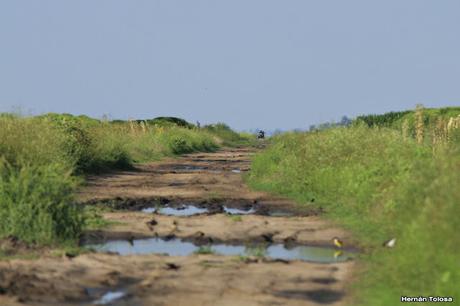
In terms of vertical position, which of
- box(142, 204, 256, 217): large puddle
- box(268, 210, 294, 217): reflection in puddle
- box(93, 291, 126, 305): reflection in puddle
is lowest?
box(93, 291, 126, 305): reflection in puddle

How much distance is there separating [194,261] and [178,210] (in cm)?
801

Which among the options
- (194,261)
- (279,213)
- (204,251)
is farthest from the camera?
(279,213)

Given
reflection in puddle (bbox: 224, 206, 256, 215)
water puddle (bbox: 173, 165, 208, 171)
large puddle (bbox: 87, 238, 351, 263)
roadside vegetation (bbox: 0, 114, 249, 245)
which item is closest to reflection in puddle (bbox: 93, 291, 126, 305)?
large puddle (bbox: 87, 238, 351, 263)

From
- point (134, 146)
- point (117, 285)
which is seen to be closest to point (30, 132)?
point (117, 285)

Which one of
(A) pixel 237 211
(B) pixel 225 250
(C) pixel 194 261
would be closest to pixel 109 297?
(C) pixel 194 261

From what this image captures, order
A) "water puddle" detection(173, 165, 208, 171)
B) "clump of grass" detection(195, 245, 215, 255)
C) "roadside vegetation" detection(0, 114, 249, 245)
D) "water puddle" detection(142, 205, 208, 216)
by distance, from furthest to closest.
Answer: "water puddle" detection(173, 165, 208, 171) < "water puddle" detection(142, 205, 208, 216) < "roadside vegetation" detection(0, 114, 249, 245) < "clump of grass" detection(195, 245, 215, 255)

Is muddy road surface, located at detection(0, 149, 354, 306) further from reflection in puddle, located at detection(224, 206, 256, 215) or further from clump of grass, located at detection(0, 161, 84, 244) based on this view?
clump of grass, located at detection(0, 161, 84, 244)

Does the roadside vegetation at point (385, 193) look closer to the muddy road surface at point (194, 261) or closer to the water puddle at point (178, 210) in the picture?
the muddy road surface at point (194, 261)

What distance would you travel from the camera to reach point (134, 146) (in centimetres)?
4178

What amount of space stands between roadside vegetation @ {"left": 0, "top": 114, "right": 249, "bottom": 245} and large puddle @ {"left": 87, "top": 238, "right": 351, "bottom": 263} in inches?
29.1

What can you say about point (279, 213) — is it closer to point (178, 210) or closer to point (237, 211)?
point (237, 211)

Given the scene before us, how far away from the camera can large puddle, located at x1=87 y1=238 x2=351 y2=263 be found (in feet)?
43.8

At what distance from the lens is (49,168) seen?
14.4m

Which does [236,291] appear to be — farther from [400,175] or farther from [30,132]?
[30,132]
